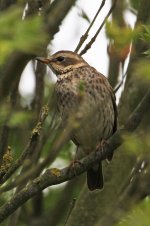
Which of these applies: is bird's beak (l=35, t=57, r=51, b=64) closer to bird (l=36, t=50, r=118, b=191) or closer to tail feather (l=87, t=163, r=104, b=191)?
bird (l=36, t=50, r=118, b=191)

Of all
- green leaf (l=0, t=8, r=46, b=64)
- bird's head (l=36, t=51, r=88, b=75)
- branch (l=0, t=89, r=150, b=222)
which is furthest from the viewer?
bird's head (l=36, t=51, r=88, b=75)

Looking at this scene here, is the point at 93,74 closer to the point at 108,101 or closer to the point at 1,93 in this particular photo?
the point at 108,101

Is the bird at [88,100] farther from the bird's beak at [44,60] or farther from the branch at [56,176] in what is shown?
the branch at [56,176]

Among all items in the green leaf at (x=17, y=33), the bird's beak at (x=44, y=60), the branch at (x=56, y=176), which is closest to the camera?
the green leaf at (x=17, y=33)

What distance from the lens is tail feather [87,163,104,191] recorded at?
6672 millimetres

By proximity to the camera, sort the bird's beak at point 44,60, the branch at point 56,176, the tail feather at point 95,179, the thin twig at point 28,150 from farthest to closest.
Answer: the tail feather at point 95,179 < the bird's beak at point 44,60 < the thin twig at point 28,150 < the branch at point 56,176

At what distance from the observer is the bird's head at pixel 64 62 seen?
24.1 feet

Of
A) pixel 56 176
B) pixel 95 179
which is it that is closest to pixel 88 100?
pixel 95 179

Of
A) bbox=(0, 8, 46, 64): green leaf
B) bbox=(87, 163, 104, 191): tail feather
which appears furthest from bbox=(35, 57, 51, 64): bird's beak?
bbox=(0, 8, 46, 64): green leaf

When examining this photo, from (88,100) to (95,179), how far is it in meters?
0.88

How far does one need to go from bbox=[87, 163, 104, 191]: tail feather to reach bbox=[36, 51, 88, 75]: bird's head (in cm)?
123

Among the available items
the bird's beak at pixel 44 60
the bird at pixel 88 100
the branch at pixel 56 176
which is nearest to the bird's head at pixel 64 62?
the bird at pixel 88 100

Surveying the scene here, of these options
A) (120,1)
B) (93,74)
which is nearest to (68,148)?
(93,74)

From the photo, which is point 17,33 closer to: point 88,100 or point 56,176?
point 56,176
